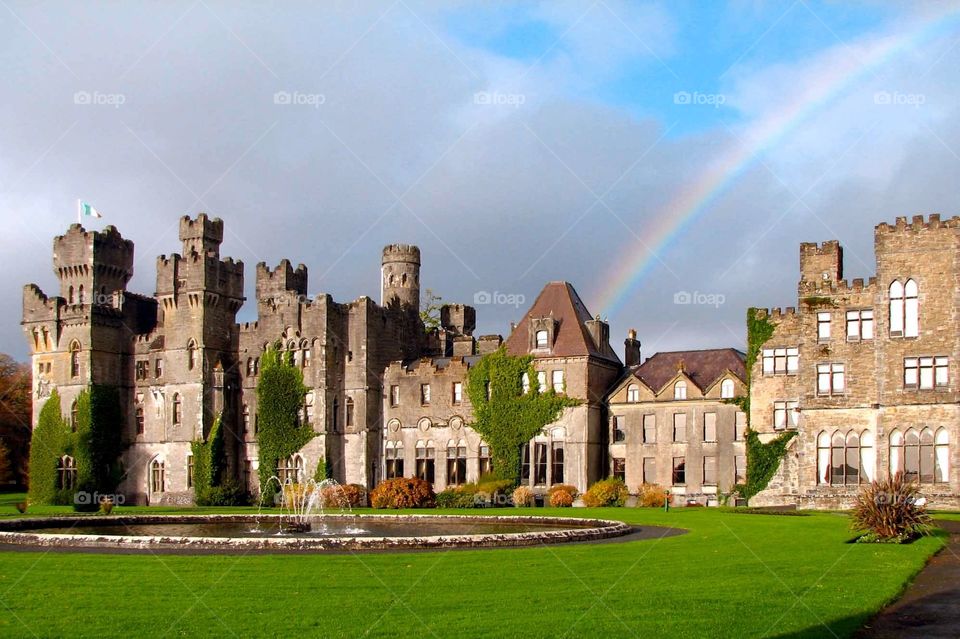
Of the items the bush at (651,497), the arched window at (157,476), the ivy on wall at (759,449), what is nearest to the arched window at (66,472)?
the arched window at (157,476)

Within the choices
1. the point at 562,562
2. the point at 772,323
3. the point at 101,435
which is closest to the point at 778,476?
the point at 772,323

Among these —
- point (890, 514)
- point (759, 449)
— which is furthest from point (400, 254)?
point (890, 514)

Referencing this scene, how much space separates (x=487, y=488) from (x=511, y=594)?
132 feet

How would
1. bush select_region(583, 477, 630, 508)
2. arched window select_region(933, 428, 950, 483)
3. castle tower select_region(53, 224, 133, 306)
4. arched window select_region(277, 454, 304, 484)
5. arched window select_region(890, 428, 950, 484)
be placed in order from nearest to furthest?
1. arched window select_region(933, 428, 950, 483)
2. arched window select_region(890, 428, 950, 484)
3. bush select_region(583, 477, 630, 508)
4. arched window select_region(277, 454, 304, 484)
5. castle tower select_region(53, 224, 133, 306)

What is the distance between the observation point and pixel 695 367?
58.4 metres

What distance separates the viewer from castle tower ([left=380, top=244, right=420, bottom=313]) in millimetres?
70125

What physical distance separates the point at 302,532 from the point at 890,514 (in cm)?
1677

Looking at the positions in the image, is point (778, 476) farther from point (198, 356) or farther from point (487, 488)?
point (198, 356)

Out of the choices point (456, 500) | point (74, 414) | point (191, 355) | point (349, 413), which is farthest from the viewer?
point (74, 414)

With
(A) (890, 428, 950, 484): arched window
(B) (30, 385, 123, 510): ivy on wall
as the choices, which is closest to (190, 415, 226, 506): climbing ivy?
(B) (30, 385, 123, 510): ivy on wall

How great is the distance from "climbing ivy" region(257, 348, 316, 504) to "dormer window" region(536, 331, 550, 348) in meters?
14.6

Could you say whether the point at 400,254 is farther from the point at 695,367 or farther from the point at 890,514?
the point at 890,514

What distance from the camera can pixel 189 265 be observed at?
222 feet

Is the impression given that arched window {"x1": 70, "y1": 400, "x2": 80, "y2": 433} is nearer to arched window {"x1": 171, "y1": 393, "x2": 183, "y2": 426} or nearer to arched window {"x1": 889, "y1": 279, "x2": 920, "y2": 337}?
arched window {"x1": 171, "y1": 393, "x2": 183, "y2": 426}
